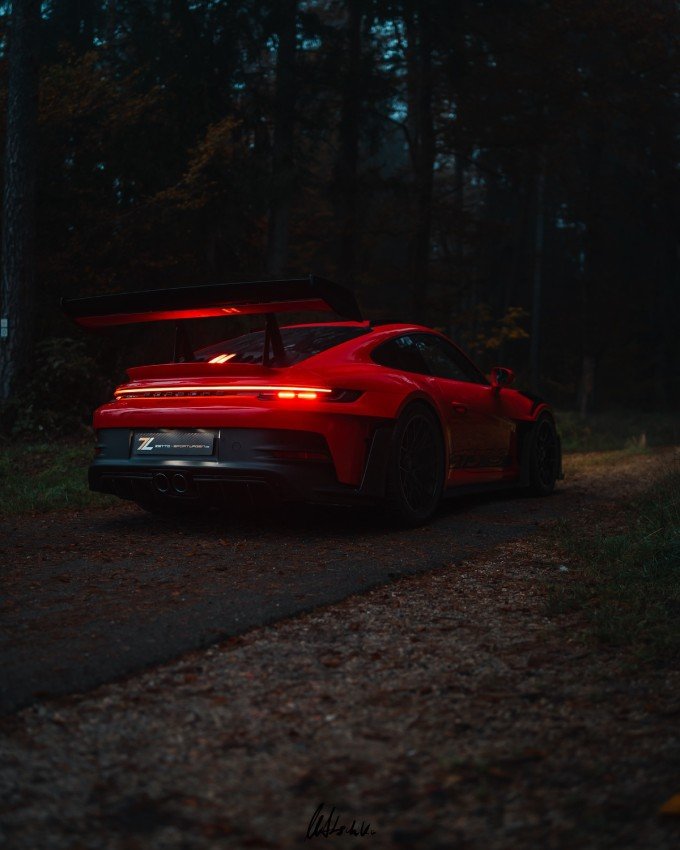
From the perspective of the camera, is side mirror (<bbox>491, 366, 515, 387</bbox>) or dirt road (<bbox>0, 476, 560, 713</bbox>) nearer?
dirt road (<bbox>0, 476, 560, 713</bbox>)

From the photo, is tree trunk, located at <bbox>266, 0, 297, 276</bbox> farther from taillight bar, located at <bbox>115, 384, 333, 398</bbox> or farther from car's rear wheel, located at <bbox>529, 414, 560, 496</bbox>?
taillight bar, located at <bbox>115, 384, 333, 398</bbox>

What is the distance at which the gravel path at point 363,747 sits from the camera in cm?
200

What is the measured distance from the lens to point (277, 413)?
5.48 m

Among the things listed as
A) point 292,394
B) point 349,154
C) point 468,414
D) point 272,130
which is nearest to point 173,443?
point 292,394

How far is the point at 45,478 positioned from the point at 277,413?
14.0 ft

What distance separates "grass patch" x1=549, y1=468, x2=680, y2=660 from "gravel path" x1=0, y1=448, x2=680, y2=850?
16 cm

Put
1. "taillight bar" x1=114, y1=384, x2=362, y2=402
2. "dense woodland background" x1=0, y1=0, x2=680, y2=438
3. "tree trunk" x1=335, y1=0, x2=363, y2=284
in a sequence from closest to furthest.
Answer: "taillight bar" x1=114, y1=384, x2=362, y2=402, "dense woodland background" x1=0, y1=0, x2=680, y2=438, "tree trunk" x1=335, y1=0, x2=363, y2=284

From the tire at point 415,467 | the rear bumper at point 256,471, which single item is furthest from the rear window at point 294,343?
the tire at point 415,467

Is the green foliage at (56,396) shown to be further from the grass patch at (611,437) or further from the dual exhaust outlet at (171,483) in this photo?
the grass patch at (611,437)

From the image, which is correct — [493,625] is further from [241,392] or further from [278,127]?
[278,127]

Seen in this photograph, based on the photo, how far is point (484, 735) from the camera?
255cm

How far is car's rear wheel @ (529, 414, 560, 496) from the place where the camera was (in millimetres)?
8109
